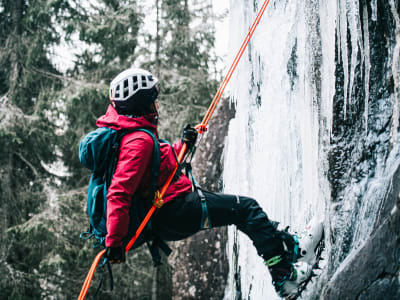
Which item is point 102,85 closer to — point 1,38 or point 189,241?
point 1,38

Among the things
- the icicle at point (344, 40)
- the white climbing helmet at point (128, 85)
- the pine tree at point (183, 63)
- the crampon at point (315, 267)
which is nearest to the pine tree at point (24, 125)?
the pine tree at point (183, 63)

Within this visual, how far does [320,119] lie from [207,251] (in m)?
4.26

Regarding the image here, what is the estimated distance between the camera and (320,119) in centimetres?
383

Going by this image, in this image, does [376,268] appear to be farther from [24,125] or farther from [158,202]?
[24,125]

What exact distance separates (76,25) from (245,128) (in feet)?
23.2

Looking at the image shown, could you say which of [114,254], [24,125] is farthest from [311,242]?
[24,125]

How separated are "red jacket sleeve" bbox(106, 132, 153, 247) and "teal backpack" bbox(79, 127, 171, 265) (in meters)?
0.08

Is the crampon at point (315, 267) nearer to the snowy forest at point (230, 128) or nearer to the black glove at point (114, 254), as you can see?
the snowy forest at point (230, 128)

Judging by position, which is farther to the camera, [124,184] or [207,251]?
[207,251]

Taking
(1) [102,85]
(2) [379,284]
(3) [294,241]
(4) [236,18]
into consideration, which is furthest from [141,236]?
(1) [102,85]

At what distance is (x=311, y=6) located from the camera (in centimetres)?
414

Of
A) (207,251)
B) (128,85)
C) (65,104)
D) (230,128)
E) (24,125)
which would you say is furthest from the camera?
(65,104)

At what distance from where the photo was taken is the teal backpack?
2.85m

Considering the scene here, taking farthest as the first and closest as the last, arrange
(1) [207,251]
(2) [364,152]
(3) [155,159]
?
(1) [207,251]
(2) [364,152]
(3) [155,159]
